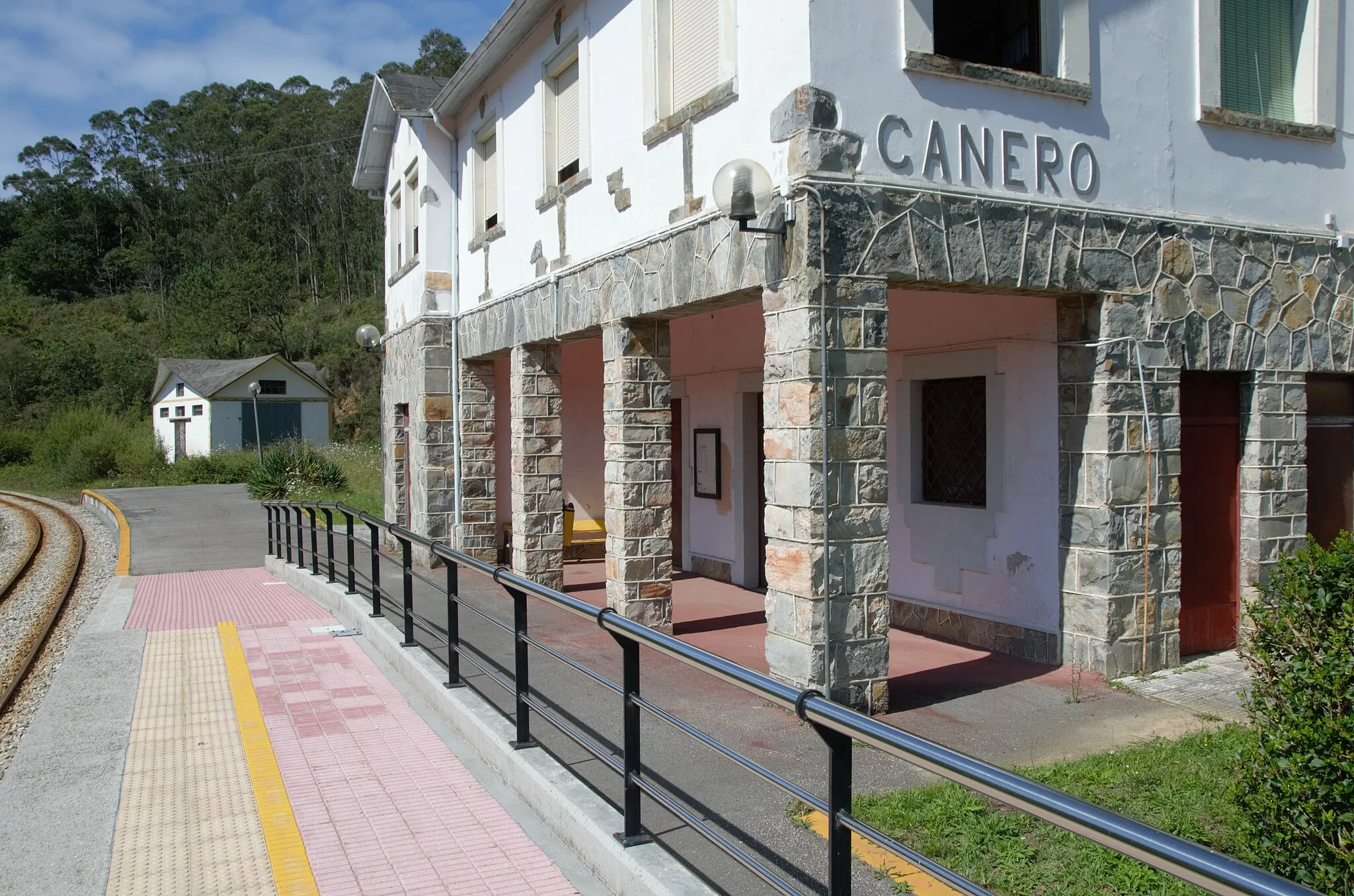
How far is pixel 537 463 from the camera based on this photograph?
435 inches

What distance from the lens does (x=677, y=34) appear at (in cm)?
761

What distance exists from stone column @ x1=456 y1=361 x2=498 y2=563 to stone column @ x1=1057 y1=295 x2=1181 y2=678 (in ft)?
A: 25.6

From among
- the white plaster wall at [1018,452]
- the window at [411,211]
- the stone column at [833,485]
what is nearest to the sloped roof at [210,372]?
the window at [411,211]

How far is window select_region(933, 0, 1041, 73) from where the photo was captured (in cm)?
699

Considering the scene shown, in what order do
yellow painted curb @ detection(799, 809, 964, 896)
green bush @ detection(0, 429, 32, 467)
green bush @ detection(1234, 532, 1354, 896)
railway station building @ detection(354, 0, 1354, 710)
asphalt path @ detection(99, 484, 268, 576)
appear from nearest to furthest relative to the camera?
green bush @ detection(1234, 532, 1354, 896) < yellow painted curb @ detection(799, 809, 964, 896) < railway station building @ detection(354, 0, 1354, 710) < asphalt path @ detection(99, 484, 268, 576) < green bush @ detection(0, 429, 32, 467)

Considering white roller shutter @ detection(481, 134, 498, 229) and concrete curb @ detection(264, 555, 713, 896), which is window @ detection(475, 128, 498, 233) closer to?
white roller shutter @ detection(481, 134, 498, 229)

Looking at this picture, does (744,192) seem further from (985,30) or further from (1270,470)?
(1270,470)

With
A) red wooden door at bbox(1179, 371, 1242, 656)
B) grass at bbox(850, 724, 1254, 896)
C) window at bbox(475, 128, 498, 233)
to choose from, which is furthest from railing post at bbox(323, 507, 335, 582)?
red wooden door at bbox(1179, 371, 1242, 656)

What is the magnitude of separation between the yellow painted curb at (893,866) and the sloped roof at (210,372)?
41273 millimetres

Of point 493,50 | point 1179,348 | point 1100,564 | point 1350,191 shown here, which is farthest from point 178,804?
point 1350,191

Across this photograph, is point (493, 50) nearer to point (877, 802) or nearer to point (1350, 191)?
point (1350, 191)

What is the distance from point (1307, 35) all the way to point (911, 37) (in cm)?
410

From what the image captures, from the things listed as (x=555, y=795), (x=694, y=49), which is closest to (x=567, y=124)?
(x=694, y=49)

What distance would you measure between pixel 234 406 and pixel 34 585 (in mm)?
28791
